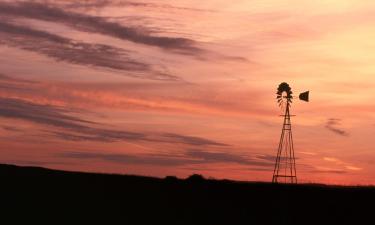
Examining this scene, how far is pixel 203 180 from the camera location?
148 ft

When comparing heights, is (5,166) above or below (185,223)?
above

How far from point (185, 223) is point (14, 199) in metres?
10.5

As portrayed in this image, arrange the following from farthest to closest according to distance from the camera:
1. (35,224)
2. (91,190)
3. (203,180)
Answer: (203,180)
(91,190)
(35,224)

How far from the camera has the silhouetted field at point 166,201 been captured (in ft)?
121

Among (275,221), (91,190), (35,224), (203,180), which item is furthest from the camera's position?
(203,180)

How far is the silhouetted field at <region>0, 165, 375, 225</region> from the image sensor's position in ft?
121

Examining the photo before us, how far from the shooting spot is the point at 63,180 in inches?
1705

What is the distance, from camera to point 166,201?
1572 inches

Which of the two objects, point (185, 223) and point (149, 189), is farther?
point (149, 189)

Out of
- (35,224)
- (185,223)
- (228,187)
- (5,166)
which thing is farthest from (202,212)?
(5,166)

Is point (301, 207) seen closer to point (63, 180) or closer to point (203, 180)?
point (203, 180)

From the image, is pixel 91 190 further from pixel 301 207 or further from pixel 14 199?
pixel 301 207

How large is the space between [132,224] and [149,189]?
21.2 ft

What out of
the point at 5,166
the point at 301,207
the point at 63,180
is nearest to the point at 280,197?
the point at 301,207
